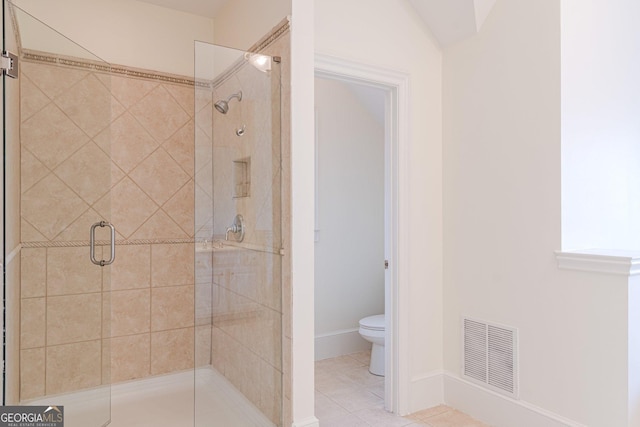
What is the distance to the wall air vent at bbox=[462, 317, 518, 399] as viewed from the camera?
2.34m

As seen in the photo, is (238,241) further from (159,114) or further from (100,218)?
(159,114)

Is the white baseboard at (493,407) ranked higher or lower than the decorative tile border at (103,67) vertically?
lower

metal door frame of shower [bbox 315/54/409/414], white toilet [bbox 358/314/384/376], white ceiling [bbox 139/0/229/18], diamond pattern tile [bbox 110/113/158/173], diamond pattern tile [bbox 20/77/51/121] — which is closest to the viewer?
diamond pattern tile [bbox 20/77/51/121]

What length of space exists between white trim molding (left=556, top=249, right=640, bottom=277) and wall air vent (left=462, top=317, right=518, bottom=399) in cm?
50

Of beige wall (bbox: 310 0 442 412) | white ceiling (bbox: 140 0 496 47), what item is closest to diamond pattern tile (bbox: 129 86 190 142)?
beige wall (bbox: 310 0 442 412)

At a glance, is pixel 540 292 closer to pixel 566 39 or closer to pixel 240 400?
pixel 566 39

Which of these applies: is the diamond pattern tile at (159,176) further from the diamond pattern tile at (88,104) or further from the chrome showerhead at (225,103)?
the chrome showerhead at (225,103)

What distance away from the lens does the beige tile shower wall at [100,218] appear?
2.14 meters

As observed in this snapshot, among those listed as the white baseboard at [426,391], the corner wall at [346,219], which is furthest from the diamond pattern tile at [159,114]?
the white baseboard at [426,391]

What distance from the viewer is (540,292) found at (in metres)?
2.22

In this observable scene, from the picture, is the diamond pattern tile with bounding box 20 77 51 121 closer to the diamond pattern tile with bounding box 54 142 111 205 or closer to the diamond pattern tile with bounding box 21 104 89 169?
the diamond pattern tile with bounding box 21 104 89 169

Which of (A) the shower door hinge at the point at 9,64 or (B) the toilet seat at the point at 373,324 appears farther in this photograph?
(B) the toilet seat at the point at 373,324

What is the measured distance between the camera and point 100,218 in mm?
2455

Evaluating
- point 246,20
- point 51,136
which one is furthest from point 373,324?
point 51,136
